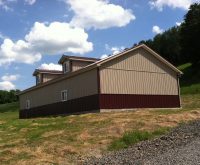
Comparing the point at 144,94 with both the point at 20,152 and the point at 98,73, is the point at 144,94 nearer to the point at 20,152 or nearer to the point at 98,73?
the point at 98,73

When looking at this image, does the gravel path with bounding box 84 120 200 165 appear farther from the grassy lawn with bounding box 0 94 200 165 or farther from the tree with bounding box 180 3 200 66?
the tree with bounding box 180 3 200 66

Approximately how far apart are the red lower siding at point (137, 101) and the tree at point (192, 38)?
31.9 meters

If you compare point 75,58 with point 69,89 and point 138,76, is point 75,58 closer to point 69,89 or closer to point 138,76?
point 69,89

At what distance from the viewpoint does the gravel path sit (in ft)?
51.9

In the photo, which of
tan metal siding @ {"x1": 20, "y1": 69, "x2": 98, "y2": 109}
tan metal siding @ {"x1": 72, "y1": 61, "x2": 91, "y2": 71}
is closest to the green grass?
tan metal siding @ {"x1": 20, "y1": 69, "x2": 98, "y2": 109}

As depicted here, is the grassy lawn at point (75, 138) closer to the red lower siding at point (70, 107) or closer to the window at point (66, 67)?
the red lower siding at point (70, 107)

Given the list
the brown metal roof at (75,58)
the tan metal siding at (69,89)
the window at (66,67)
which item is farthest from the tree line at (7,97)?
the brown metal roof at (75,58)

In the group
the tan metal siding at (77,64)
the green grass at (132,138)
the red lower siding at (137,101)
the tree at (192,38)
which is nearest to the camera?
the green grass at (132,138)

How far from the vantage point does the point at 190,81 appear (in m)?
68.2

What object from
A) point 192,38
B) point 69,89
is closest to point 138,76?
point 69,89

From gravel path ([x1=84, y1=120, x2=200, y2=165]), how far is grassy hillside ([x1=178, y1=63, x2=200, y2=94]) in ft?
130

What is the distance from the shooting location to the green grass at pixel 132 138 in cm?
1979

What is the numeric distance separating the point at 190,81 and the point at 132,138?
49.3 metres

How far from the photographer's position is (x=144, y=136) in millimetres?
20984
